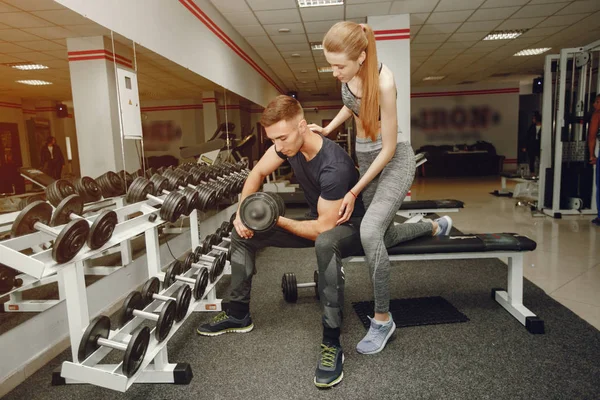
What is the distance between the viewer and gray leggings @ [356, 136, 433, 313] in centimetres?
173

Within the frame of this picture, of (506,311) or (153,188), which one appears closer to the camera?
(506,311)

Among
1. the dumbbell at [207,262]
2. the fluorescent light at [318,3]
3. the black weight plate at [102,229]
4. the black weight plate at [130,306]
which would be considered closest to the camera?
the black weight plate at [102,229]

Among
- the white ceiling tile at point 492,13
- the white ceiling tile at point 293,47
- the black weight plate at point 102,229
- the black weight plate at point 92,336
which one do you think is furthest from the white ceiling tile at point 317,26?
the black weight plate at point 92,336

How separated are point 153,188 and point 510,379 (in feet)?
6.77

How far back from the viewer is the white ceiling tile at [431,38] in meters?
Answer: 6.40

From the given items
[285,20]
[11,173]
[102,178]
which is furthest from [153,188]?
[285,20]

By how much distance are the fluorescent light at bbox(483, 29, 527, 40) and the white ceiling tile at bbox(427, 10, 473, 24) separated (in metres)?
1.25

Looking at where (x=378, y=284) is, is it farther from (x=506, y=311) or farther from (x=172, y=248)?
(x=172, y=248)

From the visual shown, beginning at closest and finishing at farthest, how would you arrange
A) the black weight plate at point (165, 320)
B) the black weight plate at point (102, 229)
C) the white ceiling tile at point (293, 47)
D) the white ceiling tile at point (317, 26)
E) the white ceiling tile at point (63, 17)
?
1. the black weight plate at point (102, 229)
2. the black weight plate at point (165, 320)
3. the white ceiling tile at point (63, 17)
4. the white ceiling tile at point (317, 26)
5. the white ceiling tile at point (293, 47)

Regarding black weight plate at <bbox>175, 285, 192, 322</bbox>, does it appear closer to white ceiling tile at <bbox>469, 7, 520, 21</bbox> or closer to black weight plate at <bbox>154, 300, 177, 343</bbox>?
black weight plate at <bbox>154, 300, 177, 343</bbox>

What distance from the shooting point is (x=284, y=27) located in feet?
18.9

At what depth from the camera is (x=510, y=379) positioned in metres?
1.54

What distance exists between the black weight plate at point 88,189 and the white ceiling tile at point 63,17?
847mm

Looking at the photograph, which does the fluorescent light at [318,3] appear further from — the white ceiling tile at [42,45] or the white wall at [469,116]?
the white wall at [469,116]
